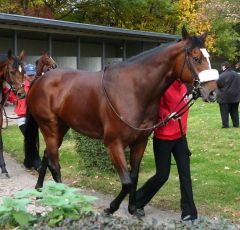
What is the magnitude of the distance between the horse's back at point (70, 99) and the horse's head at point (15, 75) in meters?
1.23

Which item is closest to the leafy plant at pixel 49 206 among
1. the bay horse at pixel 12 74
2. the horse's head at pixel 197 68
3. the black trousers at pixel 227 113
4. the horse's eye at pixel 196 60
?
the horse's head at pixel 197 68

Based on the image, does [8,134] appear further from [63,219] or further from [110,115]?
[63,219]

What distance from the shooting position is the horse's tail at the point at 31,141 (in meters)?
7.92

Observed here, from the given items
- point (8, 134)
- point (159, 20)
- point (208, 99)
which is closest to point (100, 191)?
point (208, 99)

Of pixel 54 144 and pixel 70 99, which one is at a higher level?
pixel 70 99

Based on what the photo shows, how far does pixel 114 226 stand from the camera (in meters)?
3.39

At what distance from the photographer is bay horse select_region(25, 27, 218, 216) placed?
206 inches

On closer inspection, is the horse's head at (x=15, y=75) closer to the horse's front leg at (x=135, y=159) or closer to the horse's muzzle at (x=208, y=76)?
the horse's front leg at (x=135, y=159)

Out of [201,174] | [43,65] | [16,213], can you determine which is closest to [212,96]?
[16,213]

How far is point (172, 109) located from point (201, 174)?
10.6 ft

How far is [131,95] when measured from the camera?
18.2ft

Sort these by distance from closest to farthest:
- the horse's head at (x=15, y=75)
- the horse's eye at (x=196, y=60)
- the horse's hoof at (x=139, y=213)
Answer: the horse's eye at (x=196, y=60) → the horse's hoof at (x=139, y=213) → the horse's head at (x=15, y=75)

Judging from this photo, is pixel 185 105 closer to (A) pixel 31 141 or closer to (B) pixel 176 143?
(B) pixel 176 143

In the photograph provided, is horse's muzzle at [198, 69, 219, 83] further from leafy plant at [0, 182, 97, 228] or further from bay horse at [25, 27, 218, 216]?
leafy plant at [0, 182, 97, 228]
